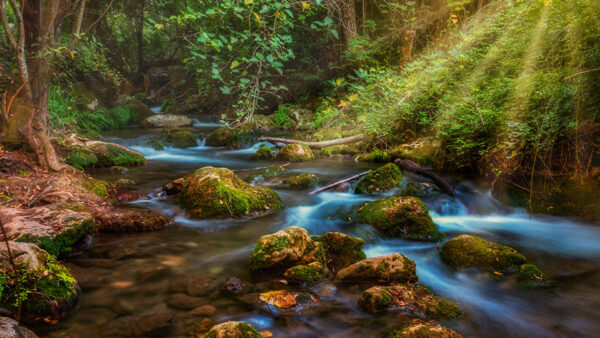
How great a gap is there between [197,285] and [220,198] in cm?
202

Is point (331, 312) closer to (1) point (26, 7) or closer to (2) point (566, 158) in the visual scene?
(2) point (566, 158)

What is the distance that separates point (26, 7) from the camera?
18.0 feet

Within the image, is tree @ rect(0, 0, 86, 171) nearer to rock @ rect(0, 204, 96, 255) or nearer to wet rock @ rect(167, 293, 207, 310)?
rock @ rect(0, 204, 96, 255)

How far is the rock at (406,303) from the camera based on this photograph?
282 cm

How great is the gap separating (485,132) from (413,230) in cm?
256

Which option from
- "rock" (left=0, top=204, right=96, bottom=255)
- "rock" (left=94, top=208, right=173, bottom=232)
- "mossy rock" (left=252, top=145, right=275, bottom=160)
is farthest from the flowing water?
"mossy rock" (left=252, top=145, right=275, bottom=160)

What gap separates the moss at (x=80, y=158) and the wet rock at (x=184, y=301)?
18.0ft

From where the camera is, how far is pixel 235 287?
10.8 ft

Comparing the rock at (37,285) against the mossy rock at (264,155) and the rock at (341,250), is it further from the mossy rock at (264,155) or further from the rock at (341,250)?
the mossy rock at (264,155)

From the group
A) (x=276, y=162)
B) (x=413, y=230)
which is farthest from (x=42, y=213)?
(x=276, y=162)

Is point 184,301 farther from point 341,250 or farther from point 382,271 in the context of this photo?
point 382,271

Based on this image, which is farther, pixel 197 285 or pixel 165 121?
pixel 165 121

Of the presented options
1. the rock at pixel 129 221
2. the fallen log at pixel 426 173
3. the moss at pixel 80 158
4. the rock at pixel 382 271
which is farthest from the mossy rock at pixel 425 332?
the moss at pixel 80 158

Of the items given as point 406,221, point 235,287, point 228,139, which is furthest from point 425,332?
point 228,139
